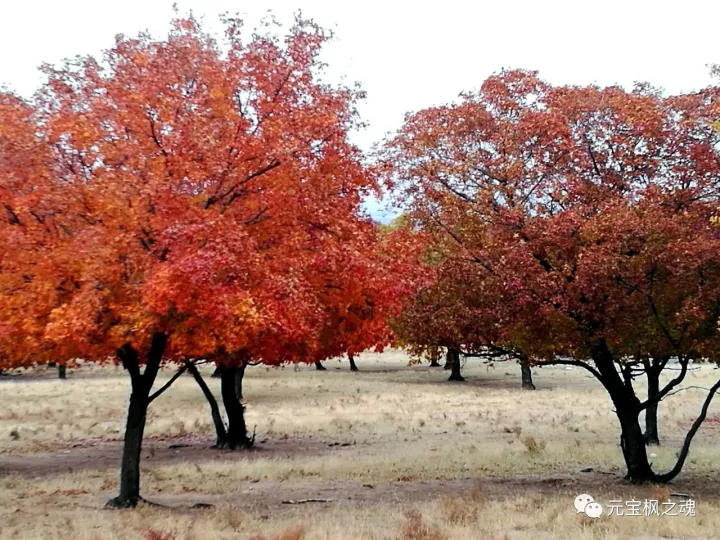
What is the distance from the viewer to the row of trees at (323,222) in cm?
1197

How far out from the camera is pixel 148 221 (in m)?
12.2

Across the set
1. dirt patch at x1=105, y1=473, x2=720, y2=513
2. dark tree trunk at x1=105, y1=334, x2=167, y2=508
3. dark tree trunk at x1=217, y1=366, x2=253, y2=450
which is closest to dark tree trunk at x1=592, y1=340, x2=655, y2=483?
dirt patch at x1=105, y1=473, x2=720, y2=513

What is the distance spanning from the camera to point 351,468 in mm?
20438

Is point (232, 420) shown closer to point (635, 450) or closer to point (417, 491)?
point (417, 491)

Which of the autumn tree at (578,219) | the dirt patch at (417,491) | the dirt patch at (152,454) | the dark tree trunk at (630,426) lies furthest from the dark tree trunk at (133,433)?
the dark tree trunk at (630,426)

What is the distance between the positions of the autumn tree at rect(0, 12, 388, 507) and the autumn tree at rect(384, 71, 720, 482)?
3.40m

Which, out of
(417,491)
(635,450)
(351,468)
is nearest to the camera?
(417,491)

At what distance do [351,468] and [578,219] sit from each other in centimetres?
960

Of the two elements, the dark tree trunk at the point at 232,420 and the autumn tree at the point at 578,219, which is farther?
the dark tree trunk at the point at 232,420

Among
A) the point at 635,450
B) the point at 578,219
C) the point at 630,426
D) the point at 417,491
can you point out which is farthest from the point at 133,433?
the point at 635,450

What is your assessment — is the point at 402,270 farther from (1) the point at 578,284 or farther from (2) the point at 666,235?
(2) the point at 666,235

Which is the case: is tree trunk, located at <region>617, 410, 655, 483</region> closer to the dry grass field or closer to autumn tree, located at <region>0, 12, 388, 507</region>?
the dry grass field

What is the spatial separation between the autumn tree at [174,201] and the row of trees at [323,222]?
4cm

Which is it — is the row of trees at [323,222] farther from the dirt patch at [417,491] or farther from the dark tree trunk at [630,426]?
the dirt patch at [417,491]
